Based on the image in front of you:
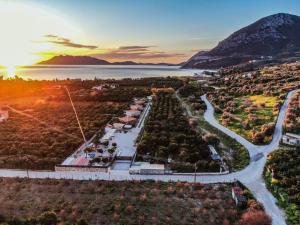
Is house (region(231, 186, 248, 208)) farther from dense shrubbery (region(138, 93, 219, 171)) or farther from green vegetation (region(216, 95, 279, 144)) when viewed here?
green vegetation (region(216, 95, 279, 144))

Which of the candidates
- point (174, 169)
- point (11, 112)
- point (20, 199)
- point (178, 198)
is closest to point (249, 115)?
point (174, 169)

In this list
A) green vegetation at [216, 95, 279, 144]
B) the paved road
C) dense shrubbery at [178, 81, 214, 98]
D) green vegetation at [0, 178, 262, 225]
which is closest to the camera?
green vegetation at [0, 178, 262, 225]

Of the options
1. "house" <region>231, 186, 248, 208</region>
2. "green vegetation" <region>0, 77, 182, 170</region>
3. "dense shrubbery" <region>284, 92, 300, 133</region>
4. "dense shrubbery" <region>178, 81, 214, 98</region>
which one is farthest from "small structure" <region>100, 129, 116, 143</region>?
"dense shrubbery" <region>178, 81, 214, 98</region>

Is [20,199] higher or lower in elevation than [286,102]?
lower

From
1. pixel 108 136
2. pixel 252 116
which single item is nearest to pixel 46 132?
pixel 108 136

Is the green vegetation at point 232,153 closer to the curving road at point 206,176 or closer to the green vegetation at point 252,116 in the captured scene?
the curving road at point 206,176

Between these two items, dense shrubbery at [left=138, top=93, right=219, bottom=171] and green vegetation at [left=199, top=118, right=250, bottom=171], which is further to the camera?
dense shrubbery at [left=138, top=93, right=219, bottom=171]

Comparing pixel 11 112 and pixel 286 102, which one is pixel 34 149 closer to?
pixel 11 112
